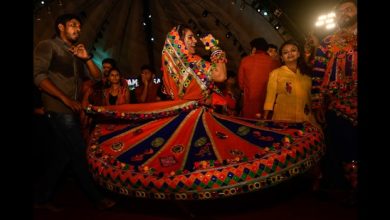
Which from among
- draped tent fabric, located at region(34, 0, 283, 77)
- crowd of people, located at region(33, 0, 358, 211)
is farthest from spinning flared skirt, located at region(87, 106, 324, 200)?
draped tent fabric, located at region(34, 0, 283, 77)

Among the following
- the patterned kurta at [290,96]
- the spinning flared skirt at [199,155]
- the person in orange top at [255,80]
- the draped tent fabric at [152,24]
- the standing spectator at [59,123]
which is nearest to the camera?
the spinning flared skirt at [199,155]

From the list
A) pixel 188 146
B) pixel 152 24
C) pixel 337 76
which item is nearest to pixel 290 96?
pixel 337 76

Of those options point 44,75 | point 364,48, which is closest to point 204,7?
point 44,75

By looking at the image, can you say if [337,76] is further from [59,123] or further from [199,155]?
[59,123]

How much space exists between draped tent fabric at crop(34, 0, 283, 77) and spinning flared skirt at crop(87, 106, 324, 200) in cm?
497

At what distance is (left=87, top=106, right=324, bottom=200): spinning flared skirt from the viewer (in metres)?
2.97

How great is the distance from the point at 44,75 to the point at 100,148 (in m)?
0.87

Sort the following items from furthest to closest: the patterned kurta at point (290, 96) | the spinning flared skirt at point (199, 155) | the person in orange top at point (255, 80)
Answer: the person in orange top at point (255, 80)
the patterned kurta at point (290, 96)
the spinning flared skirt at point (199, 155)

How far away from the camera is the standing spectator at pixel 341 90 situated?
358cm

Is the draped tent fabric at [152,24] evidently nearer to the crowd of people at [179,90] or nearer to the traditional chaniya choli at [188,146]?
the crowd of people at [179,90]

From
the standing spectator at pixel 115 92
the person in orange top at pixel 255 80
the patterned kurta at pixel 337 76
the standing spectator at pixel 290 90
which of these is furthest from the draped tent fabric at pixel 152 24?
the patterned kurta at pixel 337 76

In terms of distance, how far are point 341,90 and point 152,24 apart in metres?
6.76

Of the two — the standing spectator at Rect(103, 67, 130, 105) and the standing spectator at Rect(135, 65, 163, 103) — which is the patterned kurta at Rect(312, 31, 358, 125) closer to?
the standing spectator at Rect(103, 67, 130, 105)

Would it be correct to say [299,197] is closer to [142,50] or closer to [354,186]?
[354,186]
